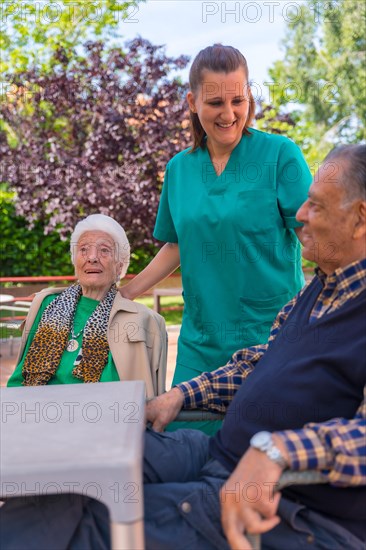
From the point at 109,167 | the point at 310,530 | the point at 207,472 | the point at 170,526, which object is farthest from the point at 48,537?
the point at 109,167

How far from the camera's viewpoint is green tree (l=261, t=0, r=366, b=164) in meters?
23.5

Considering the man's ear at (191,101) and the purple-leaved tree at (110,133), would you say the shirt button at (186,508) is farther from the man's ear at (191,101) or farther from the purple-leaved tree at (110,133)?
the purple-leaved tree at (110,133)

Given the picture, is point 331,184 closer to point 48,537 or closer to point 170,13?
point 48,537

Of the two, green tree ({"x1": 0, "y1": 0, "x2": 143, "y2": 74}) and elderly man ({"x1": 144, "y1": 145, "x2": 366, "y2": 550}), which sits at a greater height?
green tree ({"x1": 0, "y1": 0, "x2": 143, "y2": 74})

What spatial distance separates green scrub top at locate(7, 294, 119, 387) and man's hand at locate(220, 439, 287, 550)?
1.23 metres

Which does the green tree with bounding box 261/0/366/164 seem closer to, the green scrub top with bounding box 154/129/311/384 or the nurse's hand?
the green scrub top with bounding box 154/129/311/384

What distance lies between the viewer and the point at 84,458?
1288 millimetres

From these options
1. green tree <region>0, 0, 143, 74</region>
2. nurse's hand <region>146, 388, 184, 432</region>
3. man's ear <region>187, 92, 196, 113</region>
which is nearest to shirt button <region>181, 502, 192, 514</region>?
nurse's hand <region>146, 388, 184, 432</region>

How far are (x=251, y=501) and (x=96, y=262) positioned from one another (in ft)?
5.25

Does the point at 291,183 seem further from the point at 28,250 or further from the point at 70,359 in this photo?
the point at 28,250

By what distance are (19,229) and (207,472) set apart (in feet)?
36.7

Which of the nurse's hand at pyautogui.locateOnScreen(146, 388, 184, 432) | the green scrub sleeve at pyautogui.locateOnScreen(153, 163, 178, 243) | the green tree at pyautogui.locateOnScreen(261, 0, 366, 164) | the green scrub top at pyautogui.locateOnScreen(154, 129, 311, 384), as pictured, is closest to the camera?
the nurse's hand at pyautogui.locateOnScreen(146, 388, 184, 432)

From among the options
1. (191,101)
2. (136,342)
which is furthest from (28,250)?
(191,101)

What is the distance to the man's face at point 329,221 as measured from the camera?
1698mm
